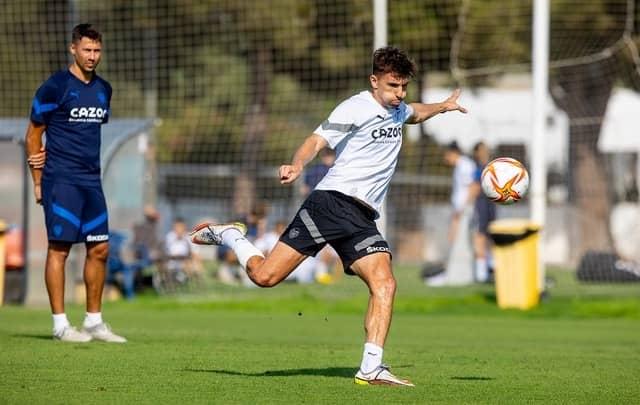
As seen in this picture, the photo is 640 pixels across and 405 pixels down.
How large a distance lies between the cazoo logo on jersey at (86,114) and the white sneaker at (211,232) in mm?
1904

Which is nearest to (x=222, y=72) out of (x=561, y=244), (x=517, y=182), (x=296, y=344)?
(x=561, y=244)

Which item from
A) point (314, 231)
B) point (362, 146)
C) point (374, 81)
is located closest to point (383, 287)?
point (314, 231)

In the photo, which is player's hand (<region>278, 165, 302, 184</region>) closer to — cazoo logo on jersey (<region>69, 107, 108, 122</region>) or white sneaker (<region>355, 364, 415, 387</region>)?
white sneaker (<region>355, 364, 415, 387</region>)

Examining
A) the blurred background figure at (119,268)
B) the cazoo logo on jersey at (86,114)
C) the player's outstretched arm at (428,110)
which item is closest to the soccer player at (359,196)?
the player's outstretched arm at (428,110)

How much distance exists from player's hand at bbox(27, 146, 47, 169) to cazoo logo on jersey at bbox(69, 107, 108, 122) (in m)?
0.37

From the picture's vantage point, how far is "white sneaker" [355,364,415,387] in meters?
8.31

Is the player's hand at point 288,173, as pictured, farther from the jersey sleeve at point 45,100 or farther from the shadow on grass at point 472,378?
the jersey sleeve at point 45,100

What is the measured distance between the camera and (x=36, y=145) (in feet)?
35.4

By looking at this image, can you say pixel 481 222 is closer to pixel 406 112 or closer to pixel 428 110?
pixel 428 110

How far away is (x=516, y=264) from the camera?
18.1 m

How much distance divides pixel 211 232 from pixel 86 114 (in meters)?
2.07

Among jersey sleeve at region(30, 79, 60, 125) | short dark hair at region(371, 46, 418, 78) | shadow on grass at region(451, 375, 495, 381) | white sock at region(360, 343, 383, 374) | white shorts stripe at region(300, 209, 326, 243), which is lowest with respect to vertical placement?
shadow on grass at region(451, 375, 495, 381)

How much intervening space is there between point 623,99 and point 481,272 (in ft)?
34.8

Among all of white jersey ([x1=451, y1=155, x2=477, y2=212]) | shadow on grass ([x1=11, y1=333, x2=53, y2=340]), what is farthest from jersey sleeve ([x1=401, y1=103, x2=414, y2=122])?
white jersey ([x1=451, y1=155, x2=477, y2=212])
